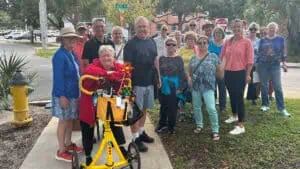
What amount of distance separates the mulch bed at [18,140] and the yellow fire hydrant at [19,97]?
16 cm

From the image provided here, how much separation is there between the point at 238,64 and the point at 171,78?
1116 mm

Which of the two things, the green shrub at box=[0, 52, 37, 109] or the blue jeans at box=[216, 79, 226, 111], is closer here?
the blue jeans at box=[216, 79, 226, 111]

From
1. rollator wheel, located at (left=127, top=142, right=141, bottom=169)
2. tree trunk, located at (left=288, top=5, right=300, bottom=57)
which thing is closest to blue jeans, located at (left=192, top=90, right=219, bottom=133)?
rollator wheel, located at (left=127, top=142, right=141, bottom=169)

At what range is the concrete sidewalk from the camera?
16.5 ft

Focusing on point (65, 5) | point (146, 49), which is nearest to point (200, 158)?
point (146, 49)

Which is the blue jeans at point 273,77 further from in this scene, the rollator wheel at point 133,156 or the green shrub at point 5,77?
the green shrub at point 5,77

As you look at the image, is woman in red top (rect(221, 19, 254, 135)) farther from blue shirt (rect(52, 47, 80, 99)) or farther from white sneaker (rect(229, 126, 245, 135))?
blue shirt (rect(52, 47, 80, 99))

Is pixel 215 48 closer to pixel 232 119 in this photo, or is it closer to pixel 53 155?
pixel 232 119

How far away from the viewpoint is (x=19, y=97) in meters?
6.65

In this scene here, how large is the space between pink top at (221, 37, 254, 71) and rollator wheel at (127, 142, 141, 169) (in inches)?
94.7

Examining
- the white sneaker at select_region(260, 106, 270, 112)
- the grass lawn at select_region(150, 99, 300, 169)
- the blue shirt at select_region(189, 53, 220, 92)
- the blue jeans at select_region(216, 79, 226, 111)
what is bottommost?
the grass lawn at select_region(150, 99, 300, 169)

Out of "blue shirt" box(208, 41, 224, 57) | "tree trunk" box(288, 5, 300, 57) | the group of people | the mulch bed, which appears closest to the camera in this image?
the group of people

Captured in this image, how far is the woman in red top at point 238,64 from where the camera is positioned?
242 inches

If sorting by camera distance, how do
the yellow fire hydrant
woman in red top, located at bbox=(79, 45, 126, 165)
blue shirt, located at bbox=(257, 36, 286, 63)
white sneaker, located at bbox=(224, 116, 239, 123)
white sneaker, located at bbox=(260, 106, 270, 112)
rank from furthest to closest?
white sneaker, located at bbox=(260, 106, 270, 112)
blue shirt, located at bbox=(257, 36, 286, 63)
white sneaker, located at bbox=(224, 116, 239, 123)
the yellow fire hydrant
woman in red top, located at bbox=(79, 45, 126, 165)
